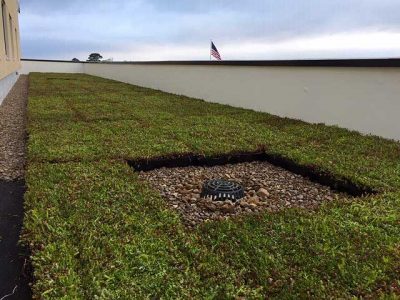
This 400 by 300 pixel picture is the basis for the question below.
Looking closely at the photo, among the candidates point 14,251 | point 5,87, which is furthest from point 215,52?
point 14,251

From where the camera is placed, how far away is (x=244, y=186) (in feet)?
12.6

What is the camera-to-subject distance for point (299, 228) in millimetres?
2662

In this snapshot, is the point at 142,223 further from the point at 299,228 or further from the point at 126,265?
the point at 299,228

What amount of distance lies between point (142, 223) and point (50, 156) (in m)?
2.07

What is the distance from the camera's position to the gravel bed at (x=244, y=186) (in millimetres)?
3229

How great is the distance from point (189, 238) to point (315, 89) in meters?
5.09

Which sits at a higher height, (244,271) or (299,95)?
(299,95)

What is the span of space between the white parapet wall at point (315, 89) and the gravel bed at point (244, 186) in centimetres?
219

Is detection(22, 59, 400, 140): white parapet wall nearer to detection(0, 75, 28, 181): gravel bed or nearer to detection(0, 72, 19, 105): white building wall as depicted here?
detection(0, 75, 28, 181): gravel bed

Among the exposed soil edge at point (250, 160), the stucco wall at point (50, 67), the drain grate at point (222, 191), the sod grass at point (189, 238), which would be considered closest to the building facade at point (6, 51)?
the sod grass at point (189, 238)

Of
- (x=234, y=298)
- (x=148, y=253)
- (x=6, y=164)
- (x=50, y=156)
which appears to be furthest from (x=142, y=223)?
(x=6, y=164)

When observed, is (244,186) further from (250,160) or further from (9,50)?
(9,50)

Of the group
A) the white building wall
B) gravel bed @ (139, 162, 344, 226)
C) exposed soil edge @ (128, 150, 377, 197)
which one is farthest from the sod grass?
the white building wall

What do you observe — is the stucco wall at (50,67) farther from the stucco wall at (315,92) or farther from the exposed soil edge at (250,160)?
the exposed soil edge at (250,160)
